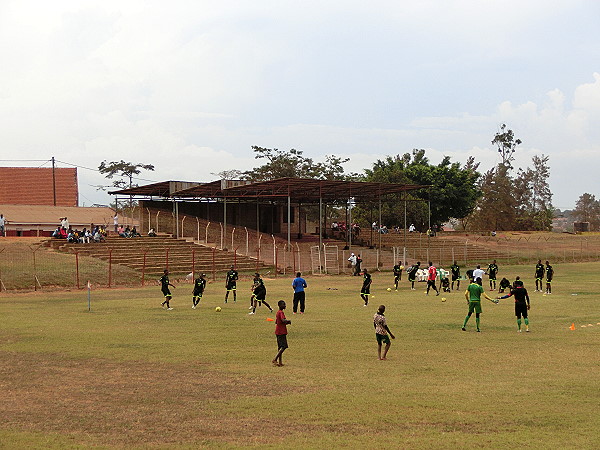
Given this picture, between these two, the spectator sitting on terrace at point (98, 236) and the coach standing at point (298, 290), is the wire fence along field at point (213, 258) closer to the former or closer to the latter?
the spectator sitting on terrace at point (98, 236)

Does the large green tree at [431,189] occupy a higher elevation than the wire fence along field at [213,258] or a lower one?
higher

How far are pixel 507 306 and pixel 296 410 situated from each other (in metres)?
20.8

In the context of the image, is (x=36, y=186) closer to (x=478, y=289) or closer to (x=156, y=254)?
(x=156, y=254)

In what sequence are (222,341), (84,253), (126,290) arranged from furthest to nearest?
(84,253) → (126,290) → (222,341)

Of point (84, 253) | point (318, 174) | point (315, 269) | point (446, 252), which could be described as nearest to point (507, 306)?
point (315, 269)

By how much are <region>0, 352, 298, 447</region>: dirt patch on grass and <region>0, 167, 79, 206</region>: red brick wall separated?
69192 millimetres

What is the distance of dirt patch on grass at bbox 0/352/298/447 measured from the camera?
38.5 ft

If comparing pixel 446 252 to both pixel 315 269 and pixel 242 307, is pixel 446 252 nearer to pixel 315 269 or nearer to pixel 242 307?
pixel 315 269

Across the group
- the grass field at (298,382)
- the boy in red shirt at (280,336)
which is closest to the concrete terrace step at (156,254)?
the grass field at (298,382)

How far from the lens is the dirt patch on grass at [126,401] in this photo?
38.5 feet

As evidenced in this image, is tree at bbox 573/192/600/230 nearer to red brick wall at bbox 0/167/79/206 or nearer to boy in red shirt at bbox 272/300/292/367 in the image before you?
red brick wall at bbox 0/167/79/206

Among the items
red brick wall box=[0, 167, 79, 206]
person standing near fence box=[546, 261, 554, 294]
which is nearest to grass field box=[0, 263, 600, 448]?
person standing near fence box=[546, 261, 554, 294]

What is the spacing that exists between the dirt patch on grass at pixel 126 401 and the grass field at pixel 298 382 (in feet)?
0.13

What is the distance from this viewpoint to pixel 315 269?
57.3 meters
